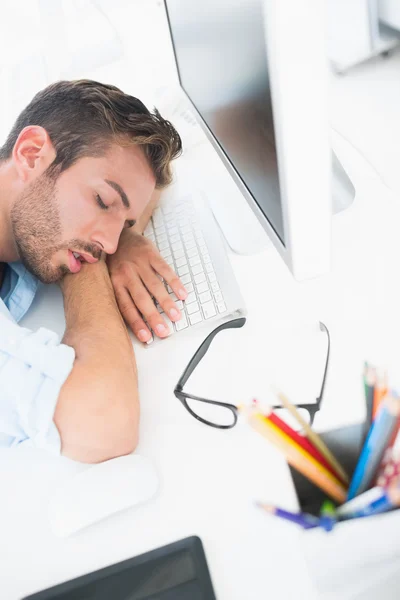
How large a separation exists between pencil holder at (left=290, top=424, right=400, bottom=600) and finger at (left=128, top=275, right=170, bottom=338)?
0.29 meters

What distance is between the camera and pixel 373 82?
116 cm

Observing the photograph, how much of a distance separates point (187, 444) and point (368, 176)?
50 centimetres

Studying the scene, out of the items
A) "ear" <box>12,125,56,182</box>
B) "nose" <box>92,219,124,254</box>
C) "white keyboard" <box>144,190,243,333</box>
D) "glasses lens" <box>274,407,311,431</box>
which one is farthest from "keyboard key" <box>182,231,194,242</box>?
"glasses lens" <box>274,407,311,431</box>

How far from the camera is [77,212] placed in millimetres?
775

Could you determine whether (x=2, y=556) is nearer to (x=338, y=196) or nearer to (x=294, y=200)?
(x=294, y=200)

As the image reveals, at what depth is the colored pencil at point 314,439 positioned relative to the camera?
0.37 meters

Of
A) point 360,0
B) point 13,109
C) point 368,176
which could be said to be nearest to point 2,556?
point 368,176

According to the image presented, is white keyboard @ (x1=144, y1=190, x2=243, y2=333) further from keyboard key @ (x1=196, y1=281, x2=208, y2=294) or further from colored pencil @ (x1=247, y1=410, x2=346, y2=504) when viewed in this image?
colored pencil @ (x1=247, y1=410, x2=346, y2=504)

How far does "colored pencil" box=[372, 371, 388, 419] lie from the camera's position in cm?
34

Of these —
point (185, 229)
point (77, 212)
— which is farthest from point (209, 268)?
point (77, 212)

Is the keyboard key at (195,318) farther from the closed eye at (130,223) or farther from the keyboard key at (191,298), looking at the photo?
the closed eye at (130,223)

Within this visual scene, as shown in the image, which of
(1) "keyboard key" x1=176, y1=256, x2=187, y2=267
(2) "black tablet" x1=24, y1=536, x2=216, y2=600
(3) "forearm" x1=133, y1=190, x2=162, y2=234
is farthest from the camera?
(3) "forearm" x1=133, y1=190, x2=162, y2=234

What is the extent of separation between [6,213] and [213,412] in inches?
21.0

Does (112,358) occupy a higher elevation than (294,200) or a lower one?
lower
